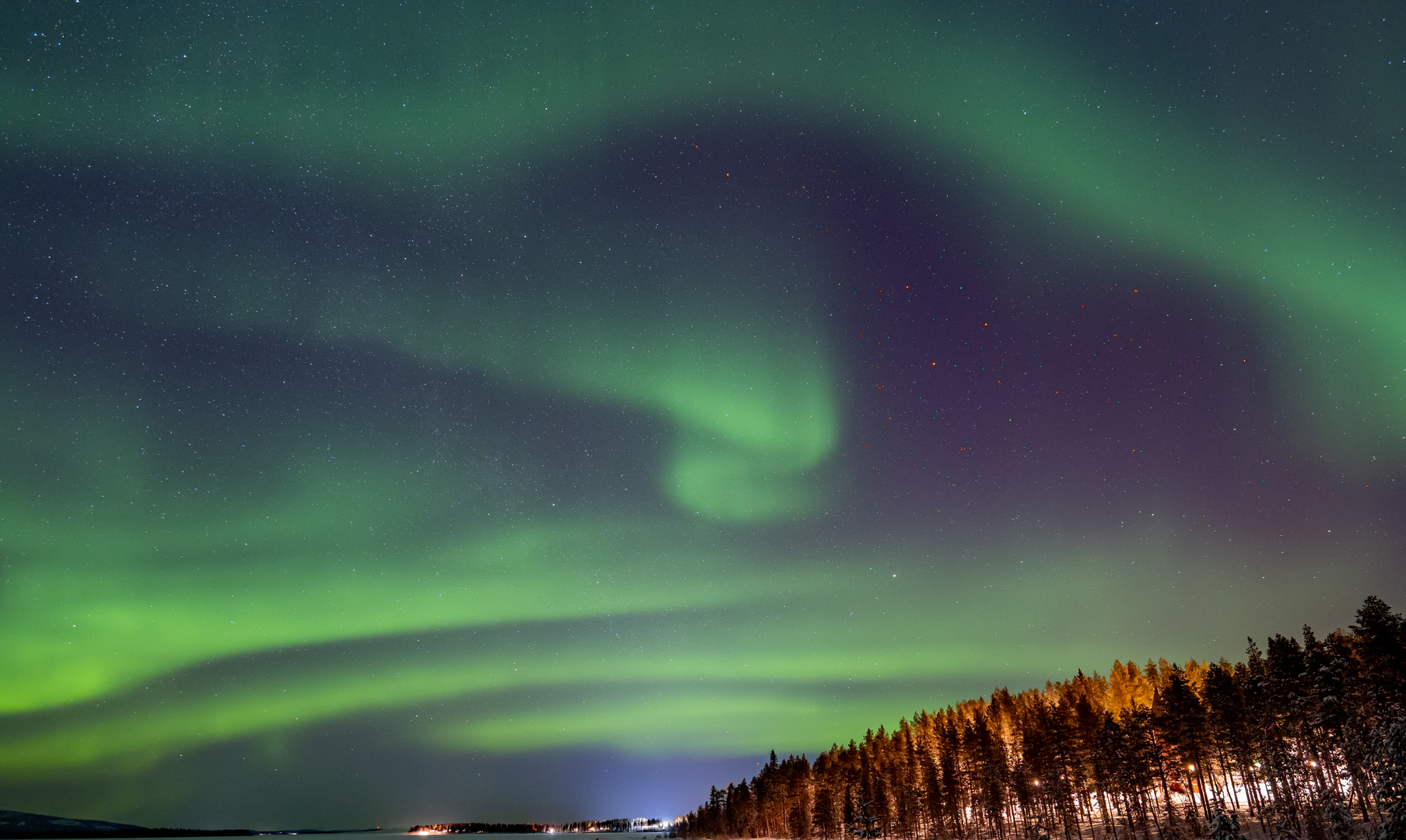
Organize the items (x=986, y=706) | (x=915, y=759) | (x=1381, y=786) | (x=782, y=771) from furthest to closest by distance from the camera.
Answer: (x=782, y=771), (x=986, y=706), (x=915, y=759), (x=1381, y=786)

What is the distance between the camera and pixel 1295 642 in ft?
204

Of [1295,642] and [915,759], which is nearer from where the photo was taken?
[1295,642]

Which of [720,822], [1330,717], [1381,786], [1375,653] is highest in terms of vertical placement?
[1375,653]

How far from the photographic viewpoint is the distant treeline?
49594mm

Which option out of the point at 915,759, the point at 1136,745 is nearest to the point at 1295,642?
the point at 1136,745

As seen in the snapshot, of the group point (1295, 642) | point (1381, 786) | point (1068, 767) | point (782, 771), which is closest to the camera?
point (1381, 786)

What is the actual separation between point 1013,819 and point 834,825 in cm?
3774

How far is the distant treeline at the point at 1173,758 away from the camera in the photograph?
4959 cm

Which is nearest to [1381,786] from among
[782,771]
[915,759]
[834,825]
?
[915,759]

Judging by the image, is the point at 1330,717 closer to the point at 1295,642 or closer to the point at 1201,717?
the point at 1295,642

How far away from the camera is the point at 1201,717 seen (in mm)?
66688

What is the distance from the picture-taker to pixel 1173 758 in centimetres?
7338

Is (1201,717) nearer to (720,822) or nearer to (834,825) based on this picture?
(834,825)

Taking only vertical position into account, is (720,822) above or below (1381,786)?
below
